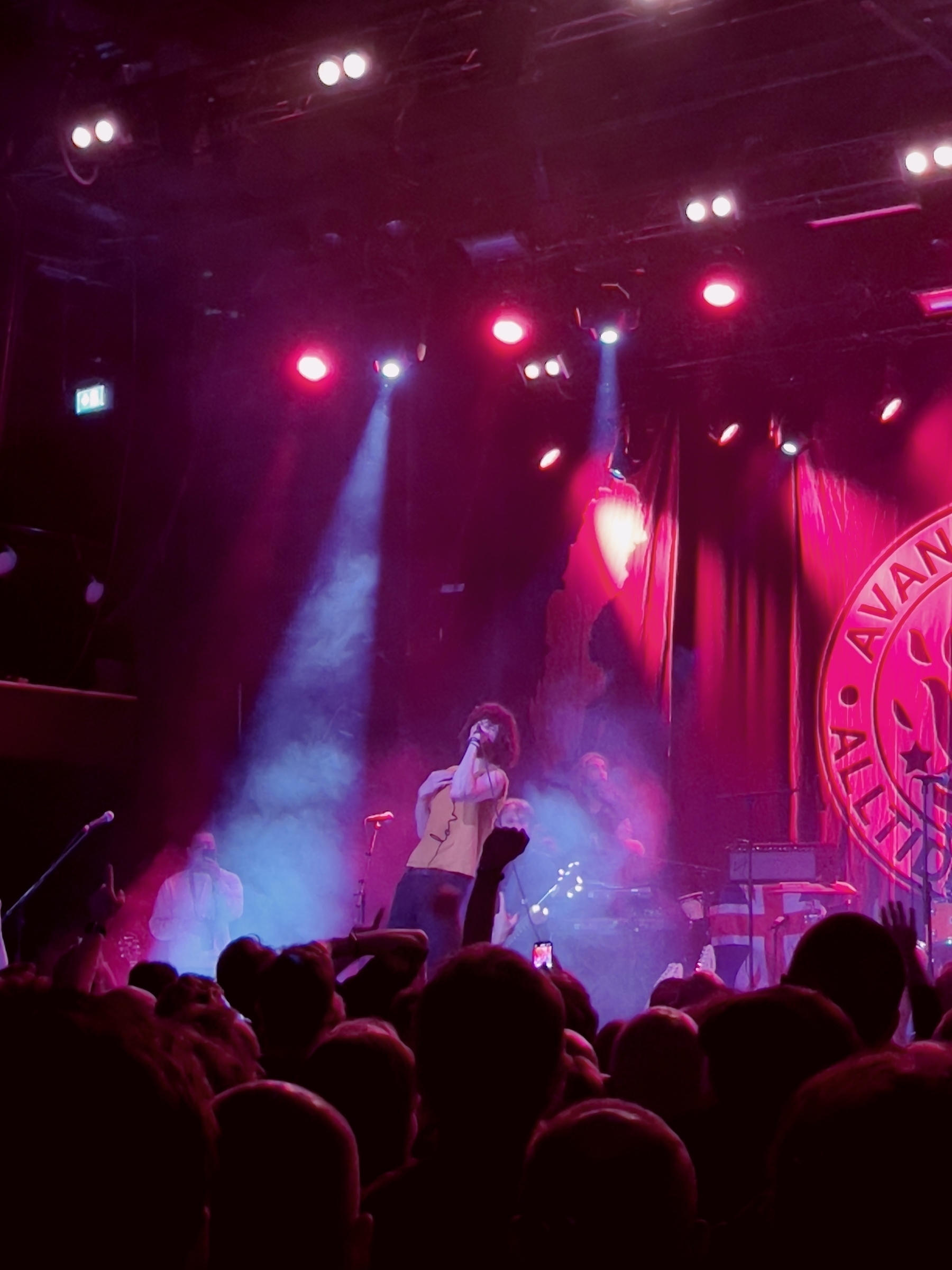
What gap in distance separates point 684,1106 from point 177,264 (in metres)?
8.46

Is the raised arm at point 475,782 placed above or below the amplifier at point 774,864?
above

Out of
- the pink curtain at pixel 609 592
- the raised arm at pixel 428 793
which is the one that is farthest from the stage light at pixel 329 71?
the pink curtain at pixel 609 592

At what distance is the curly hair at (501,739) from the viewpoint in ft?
23.9

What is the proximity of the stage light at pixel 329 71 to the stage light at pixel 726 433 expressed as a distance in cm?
462

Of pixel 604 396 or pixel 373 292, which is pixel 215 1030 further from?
pixel 604 396

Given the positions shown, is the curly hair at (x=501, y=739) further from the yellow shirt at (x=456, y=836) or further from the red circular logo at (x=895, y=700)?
the red circular logo at (x=895, y=700)

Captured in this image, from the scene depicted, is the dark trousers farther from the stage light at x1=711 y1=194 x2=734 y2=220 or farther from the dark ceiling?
the stage light at x1=711 y1=194 x2=734 y2=220

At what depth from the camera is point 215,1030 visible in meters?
2.52

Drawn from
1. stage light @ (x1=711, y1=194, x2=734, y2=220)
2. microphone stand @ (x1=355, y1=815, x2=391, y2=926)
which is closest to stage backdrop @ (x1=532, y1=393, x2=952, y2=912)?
microphone stand @ (x1=355, y1=815, x2=391, y2=926)

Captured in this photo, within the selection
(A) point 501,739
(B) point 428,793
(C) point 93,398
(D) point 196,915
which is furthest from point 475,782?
(C) point 93,398

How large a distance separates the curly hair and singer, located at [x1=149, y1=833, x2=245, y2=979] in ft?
9.15

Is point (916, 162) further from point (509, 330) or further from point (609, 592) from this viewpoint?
point (609, 592)

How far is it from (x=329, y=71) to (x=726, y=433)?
187 inches

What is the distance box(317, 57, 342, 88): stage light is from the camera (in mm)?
6973
